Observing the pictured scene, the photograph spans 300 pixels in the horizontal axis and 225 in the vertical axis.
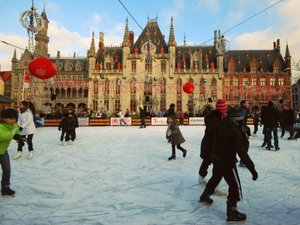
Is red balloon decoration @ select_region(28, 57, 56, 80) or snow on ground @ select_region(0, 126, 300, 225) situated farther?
red balloon decoration @ select_region(28, 57, 56, 80)

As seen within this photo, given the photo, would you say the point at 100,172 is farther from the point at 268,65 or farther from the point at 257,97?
the point at 268,65

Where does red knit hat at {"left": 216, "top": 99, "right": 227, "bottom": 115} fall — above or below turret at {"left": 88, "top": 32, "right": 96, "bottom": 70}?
below

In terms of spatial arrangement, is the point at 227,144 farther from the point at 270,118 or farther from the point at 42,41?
the point at 42,41

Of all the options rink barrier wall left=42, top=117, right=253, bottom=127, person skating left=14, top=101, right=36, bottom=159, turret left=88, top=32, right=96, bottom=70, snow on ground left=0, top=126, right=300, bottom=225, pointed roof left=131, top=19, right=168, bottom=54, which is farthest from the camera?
pointed roof left=131, top=19, right=168, bottom=54

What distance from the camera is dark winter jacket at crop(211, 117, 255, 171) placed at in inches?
105

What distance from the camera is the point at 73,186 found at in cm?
402

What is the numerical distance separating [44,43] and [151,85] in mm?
24170

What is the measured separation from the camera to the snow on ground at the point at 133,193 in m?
2.81

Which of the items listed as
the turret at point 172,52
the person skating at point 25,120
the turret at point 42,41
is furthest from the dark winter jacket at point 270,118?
the turret at point 42,41

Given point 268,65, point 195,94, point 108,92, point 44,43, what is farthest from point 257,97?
point 44,43

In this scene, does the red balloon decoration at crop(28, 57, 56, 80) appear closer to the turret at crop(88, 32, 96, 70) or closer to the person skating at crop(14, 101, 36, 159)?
the person skating at crop(14, 101, 36, 159)

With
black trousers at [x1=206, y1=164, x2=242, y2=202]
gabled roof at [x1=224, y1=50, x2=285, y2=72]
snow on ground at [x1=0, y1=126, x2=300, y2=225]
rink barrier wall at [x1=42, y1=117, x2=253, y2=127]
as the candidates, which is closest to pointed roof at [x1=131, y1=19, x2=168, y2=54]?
gabled roof at [x1=224, y1=50, x2=285, y2=72]

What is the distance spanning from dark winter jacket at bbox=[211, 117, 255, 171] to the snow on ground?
0.75 m

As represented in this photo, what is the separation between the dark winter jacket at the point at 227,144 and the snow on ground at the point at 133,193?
A: 0.75 meters
